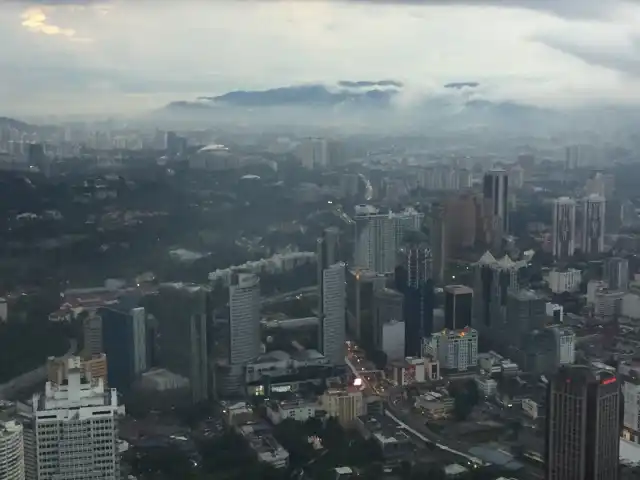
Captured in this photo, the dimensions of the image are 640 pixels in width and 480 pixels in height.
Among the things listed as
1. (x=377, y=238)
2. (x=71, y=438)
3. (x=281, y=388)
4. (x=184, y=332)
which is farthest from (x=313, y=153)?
(x=71, y=438)

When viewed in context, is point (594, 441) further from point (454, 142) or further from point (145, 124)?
point (145, 124)

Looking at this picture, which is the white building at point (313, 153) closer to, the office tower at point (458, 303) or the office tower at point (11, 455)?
the office tower at point (458, 303)

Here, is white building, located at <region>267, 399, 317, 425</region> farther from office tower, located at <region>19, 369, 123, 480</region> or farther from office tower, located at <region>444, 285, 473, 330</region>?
office tower, located at <region>444, 285, 473, 330</region>

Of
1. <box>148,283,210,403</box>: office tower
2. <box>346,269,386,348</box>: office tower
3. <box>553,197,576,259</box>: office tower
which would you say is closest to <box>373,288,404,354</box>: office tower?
<box>346,269,386,348</box>: office tower

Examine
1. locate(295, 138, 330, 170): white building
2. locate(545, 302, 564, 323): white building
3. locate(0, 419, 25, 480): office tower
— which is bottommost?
locate(0, 419, 25, 480): office tower

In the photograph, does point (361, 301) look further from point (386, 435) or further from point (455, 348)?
point (386, 435)

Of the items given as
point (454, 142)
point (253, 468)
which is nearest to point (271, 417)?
point (253, 468)
